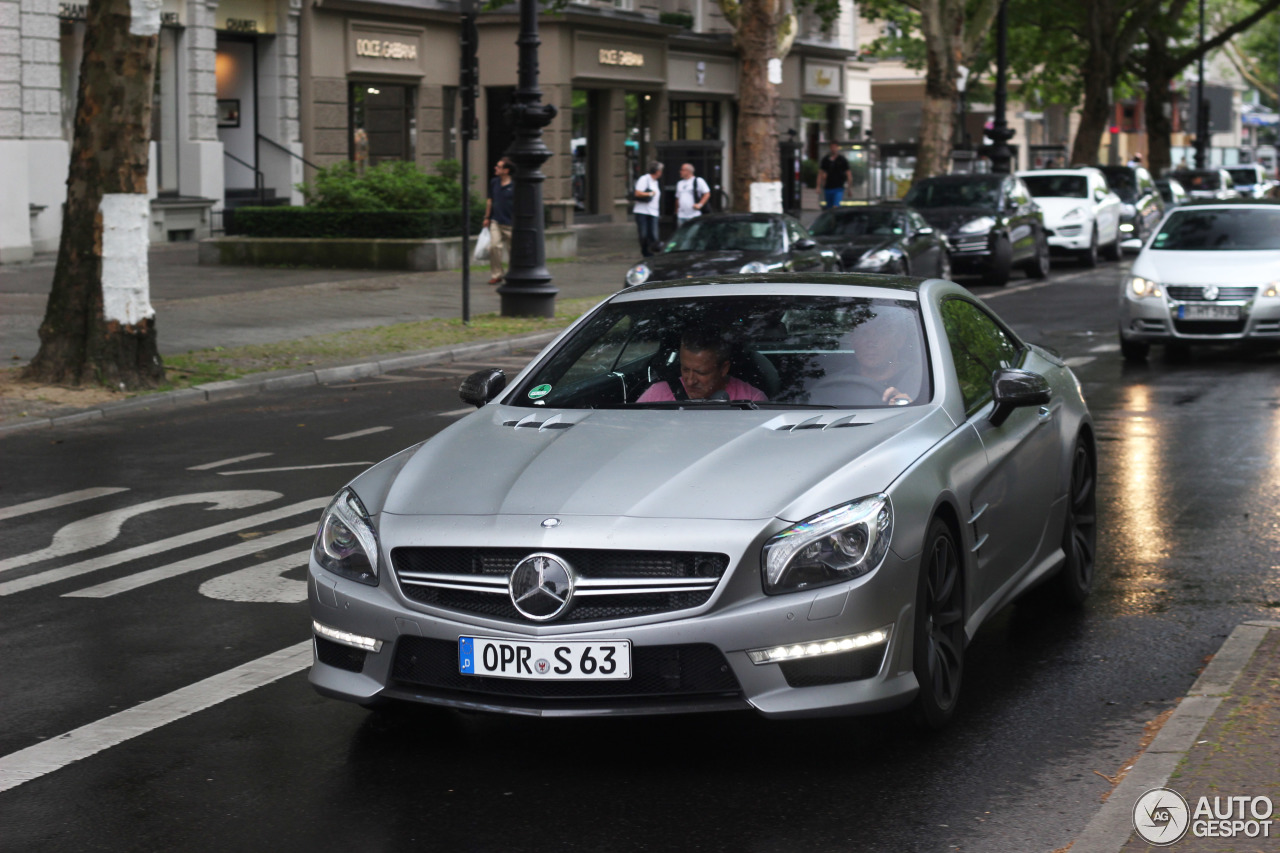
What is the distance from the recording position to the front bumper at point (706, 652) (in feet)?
15.5

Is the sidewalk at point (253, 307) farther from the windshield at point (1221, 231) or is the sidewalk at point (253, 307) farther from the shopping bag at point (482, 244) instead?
the windshield at point (1221, 231)

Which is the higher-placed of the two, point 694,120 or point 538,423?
point 694,120

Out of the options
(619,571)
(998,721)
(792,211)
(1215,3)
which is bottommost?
(998,721)

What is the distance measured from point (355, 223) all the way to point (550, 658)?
939 inches

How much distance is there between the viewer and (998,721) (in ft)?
18.2

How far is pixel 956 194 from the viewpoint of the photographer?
29500mm

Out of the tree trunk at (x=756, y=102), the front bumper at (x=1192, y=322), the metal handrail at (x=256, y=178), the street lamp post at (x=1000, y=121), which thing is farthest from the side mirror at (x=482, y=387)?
the street lamp post at (x=1000, y=121)

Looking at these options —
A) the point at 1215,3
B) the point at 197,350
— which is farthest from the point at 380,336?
the point at 1215,3

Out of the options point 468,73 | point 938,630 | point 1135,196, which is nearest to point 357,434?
point 938,630

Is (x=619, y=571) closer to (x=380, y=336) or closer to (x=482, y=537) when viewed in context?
(x=482, y=537)

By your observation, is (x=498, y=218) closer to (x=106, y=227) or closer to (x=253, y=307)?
(x=253, y=307)

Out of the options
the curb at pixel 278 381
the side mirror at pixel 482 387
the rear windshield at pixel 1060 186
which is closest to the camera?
the side mirror at pixel 482 387

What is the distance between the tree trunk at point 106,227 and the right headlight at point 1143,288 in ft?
29.6

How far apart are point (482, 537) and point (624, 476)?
490mm
